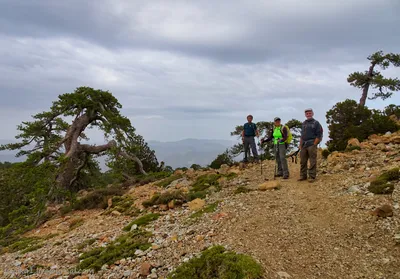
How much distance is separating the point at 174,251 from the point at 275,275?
2390 mm

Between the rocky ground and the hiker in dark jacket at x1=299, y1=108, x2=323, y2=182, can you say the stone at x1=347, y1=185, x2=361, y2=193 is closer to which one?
the rocky ground

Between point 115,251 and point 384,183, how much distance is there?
7.24 m

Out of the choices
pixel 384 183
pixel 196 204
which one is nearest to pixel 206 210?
pixel 196 204

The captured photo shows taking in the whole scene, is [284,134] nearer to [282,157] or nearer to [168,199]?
[282,157]

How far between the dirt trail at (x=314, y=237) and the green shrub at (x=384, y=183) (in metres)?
0.59

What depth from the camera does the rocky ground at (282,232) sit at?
205 inches

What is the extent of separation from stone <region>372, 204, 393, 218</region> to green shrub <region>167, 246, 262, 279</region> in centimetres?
331

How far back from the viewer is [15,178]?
13.5m

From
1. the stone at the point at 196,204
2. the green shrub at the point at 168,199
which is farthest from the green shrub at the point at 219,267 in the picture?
the green shrub at the point at 168,199

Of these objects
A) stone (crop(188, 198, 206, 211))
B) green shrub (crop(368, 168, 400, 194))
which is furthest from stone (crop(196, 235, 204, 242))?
green shrub (crop(368, 168, 400, 194))

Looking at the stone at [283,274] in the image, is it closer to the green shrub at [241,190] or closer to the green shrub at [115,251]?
the green shrub at [115,251]

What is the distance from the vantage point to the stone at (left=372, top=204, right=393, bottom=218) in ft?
20.7

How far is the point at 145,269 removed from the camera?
5.78 meters

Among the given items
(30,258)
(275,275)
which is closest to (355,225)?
(275,275)
